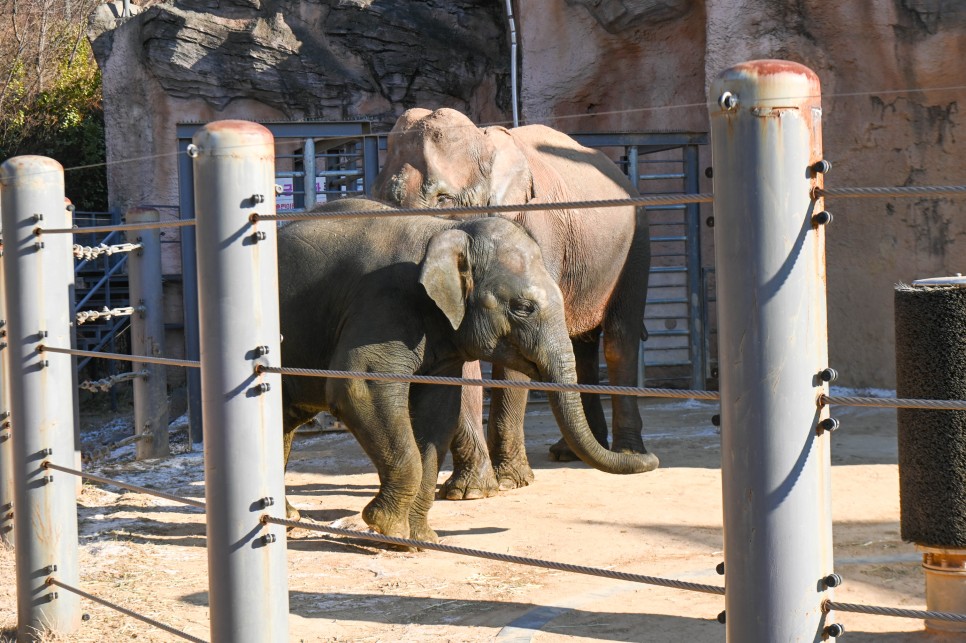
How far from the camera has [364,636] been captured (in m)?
3.80

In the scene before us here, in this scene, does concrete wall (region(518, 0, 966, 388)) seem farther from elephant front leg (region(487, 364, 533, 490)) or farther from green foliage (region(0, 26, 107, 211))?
green foliage (region(0, 26, 107, 211))

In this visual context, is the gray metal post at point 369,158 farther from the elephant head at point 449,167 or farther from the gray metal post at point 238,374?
the gray metal post at point 238,374

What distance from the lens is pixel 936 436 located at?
3541 millimetres

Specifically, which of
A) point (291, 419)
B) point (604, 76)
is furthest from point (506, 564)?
point (604, 76)

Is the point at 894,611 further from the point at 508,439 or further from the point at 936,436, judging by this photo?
the point at 508,439

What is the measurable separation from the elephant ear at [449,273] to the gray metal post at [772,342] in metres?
3.29

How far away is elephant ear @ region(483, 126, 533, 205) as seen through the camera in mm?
6918

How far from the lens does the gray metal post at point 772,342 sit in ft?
5.45

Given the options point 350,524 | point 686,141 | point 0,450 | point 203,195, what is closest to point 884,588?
point 350,524

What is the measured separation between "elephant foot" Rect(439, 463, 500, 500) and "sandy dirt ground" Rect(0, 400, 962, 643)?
12cm

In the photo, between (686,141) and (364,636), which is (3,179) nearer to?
(364,636)

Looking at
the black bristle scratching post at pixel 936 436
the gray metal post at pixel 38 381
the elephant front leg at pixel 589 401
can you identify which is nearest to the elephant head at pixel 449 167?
the elephant front leg at pixel 589 401

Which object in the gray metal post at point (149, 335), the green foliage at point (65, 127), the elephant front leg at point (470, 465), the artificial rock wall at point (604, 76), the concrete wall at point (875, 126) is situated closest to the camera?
the elephant front leg at point (470, 465)

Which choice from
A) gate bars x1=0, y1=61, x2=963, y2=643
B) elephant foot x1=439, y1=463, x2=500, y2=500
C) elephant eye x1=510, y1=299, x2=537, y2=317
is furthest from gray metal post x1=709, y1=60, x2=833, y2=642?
elephant foot x1=439, y1=463, x2=500, y2=500
